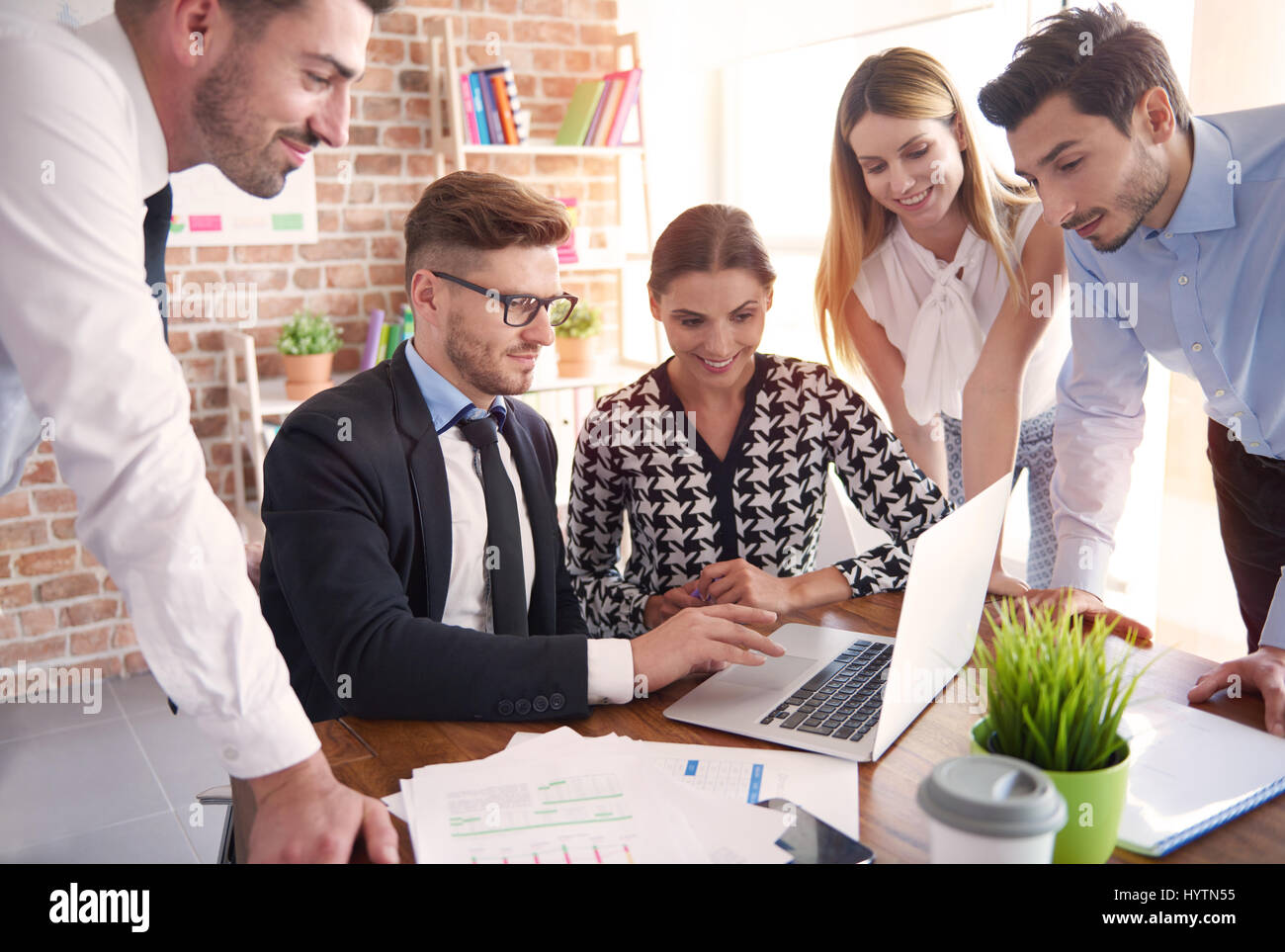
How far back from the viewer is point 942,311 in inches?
82.6

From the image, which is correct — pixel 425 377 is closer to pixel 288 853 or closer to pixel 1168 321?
pixel 288 853

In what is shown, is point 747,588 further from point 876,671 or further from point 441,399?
point 441,399

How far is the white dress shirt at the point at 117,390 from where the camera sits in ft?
2.74

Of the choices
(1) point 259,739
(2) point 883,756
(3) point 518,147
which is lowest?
(2) point 883,756

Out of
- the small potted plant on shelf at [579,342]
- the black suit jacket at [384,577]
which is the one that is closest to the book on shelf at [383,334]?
the small potted plant on shelf at [579,342]

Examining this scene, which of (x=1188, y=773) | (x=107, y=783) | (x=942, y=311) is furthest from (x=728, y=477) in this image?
(x=107, y=783)

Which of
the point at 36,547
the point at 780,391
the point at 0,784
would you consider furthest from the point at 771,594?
the point at 36,547

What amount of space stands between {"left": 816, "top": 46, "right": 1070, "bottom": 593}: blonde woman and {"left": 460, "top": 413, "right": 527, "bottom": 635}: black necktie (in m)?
0.92

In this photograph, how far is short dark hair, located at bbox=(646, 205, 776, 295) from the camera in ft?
5.94

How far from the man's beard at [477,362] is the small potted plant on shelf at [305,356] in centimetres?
197

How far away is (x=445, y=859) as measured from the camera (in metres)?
0.90

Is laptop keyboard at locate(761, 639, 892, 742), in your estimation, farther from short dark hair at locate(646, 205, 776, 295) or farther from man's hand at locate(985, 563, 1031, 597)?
short dark hair at locate(646, 205, 776, 295)

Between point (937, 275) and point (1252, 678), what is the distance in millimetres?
1095
